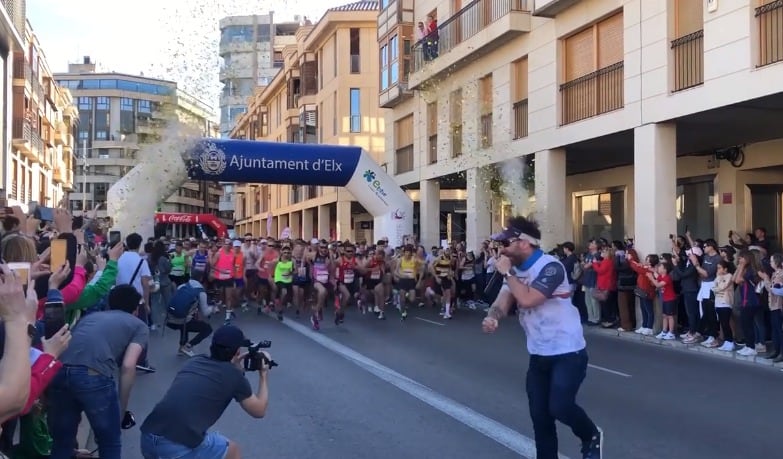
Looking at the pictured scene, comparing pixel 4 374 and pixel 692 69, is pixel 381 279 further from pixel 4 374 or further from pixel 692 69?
pixel 4 374

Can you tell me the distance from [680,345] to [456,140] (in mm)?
12268

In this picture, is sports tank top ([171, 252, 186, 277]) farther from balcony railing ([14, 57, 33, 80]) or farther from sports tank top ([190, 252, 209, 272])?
balcony railing ([14, 57, 33, 80])

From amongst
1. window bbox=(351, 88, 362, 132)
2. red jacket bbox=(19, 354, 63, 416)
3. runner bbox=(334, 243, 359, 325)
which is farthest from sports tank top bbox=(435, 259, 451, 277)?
window bbox=(351, 88, 362, 132)

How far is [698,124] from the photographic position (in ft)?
53.0

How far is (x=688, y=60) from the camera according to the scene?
1511 centimetres

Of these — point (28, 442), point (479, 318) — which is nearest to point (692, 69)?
point (479, 318)

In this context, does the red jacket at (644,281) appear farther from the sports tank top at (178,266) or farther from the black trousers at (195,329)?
the sports tank top at (178,266)

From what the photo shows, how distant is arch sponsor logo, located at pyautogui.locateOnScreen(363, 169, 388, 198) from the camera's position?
2295cm

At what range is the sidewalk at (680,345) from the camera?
1166 cm

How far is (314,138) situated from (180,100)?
23.7 metres

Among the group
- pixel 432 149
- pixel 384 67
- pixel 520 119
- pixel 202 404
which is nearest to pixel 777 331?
pixel 202 404

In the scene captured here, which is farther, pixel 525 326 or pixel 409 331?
pixel 409 331

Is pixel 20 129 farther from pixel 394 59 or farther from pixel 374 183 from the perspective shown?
pixel 374 183

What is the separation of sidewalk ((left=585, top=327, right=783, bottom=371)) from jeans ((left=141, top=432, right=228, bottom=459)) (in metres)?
9.29
